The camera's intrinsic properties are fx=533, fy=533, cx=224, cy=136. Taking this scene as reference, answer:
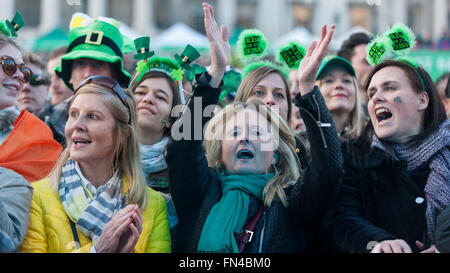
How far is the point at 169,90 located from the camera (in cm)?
382

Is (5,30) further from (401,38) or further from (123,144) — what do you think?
(401,38)

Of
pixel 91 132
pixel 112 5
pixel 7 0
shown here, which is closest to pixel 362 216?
pixel 91 132

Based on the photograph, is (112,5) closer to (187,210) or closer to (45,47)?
(45,47)

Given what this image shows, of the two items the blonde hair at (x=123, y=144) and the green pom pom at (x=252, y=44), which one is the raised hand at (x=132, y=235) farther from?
the green pom pom at (x=252, y=44)

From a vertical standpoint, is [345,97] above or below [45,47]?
below

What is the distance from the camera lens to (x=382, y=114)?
10.8ft

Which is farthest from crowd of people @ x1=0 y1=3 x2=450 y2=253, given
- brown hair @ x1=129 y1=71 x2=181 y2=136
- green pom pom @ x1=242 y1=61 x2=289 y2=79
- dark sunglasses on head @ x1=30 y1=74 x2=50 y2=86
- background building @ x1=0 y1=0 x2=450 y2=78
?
background building @ x1=0 y1=0 x2=450 y2=78

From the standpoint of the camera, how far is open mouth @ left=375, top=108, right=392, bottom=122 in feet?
10.7

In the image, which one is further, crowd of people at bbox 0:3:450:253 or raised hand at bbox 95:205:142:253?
crowd of people at bbox 0:3:450:253

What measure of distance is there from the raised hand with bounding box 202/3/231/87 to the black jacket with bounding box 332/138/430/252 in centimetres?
95

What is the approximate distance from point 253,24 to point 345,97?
114ft

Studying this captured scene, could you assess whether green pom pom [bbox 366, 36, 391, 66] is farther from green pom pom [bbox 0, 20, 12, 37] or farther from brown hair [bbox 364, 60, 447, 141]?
green pom pom [bbox 0, 20, 12, 37]

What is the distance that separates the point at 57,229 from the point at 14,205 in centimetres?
25

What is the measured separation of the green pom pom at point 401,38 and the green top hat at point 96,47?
81.8 inches
